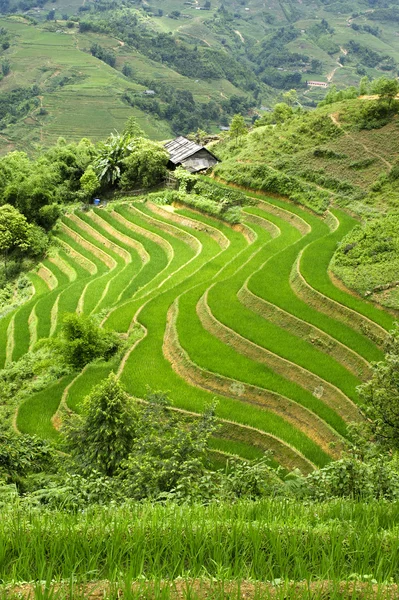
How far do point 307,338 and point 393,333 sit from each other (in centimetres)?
523

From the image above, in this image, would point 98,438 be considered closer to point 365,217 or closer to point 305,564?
point 305,564

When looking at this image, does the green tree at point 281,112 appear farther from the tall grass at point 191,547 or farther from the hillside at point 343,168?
the tall grass at point 191,547

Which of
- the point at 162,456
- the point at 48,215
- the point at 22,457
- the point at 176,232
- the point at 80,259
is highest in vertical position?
the point at 162,456

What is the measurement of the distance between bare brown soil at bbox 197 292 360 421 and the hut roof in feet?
72.6

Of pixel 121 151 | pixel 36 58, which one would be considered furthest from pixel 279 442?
pixel 36 58

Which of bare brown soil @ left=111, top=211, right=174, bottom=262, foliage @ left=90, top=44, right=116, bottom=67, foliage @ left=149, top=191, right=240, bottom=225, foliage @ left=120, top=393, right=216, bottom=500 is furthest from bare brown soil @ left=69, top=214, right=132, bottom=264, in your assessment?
foliage @ left=90, top=44, right=116, bottom=67

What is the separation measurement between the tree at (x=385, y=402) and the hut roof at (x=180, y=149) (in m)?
30.1

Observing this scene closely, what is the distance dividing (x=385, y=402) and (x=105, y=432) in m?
5.34

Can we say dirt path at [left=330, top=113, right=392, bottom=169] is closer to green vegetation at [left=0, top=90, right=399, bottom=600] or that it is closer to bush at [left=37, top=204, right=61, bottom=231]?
green vegetation at [left=0, top=90, right=399, bottom=600]

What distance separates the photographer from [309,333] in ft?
56.0

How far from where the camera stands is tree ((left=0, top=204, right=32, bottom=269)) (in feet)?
101

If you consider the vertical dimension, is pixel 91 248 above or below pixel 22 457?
below

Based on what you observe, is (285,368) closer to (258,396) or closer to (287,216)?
(258,396)

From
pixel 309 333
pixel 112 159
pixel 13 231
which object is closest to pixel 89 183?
pixel 112 159
